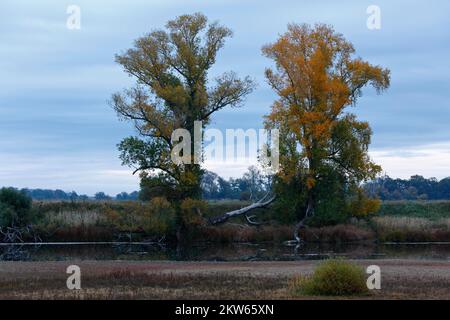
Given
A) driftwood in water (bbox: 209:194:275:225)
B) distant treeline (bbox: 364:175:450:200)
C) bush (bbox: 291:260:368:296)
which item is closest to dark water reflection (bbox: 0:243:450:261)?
driftwood in water (bbox: 209:194:275:225)

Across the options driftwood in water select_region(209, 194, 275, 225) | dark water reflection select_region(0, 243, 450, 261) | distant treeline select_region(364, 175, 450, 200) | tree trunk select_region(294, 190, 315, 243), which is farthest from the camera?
distant treeline select_region(364, 175, 450, 200)

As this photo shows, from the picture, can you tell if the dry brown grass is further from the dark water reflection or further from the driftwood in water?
the driftwood in water

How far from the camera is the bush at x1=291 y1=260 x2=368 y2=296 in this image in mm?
21000

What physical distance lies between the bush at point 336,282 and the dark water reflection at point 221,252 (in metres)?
17.0

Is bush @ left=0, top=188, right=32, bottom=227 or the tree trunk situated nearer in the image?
bush @ left=0, top=188, right=32, bottom=227

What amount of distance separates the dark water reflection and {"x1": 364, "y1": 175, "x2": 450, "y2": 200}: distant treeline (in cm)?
5430

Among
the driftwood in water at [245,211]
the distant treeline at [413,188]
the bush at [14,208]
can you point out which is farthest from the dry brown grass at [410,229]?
the distant treeline at [413,188]

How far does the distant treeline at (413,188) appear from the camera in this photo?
10400 centimetres

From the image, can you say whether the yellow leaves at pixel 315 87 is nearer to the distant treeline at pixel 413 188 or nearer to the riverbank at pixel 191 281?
the riverbank at pixel 191 281

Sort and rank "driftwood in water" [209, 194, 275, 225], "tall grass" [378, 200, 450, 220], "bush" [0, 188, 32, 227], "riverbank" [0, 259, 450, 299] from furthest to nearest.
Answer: "tall grass" [378, 200, 450, 220]
"driftwood in water" [209, 194, 275, 225]
"bush" [0, 188, 32, 227]
"riverbank" [0, 259, 450, 299]
